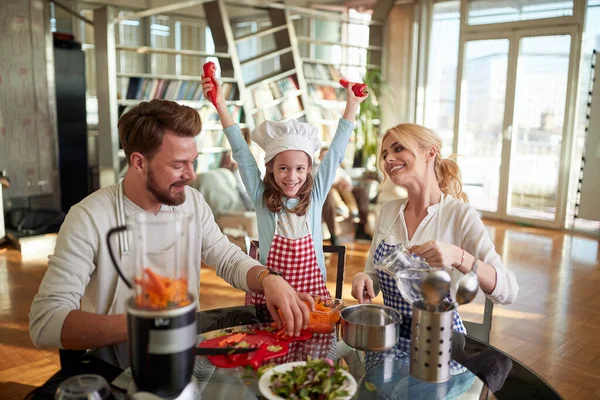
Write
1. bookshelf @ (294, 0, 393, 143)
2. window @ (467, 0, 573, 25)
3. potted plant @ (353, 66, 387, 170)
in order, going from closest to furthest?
window @ (467, 0, 573, 25) < bookshelf @ (294, 0, 393, 143) < potted plant @ (353, 66, 387, 170)

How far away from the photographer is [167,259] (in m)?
1.08

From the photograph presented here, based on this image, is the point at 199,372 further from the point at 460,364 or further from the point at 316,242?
the point at 316,242

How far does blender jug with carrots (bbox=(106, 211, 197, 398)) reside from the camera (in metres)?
1.04

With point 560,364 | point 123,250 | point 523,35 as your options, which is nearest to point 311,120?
point 523,35

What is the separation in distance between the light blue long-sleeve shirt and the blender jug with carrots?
1251 mm

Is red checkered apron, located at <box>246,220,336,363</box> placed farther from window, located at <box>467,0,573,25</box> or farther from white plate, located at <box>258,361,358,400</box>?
window, located at <box>467,0,573,25</box>

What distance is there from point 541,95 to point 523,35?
29.7 inches

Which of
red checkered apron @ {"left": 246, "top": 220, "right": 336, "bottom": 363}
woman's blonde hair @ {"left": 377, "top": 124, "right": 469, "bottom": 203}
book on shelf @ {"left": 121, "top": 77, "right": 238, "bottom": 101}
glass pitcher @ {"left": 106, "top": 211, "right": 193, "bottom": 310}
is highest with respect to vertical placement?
book on shelf @ {"left": 121, "top": 77, "right": 238, "bottom": 101}

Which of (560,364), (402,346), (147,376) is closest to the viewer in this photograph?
(147,376)

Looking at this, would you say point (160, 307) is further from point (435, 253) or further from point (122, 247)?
point (435, 253)

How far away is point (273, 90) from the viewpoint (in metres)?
6.32

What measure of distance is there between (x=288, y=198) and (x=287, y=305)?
0.97m

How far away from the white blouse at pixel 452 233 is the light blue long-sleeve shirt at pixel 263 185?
0.36 m

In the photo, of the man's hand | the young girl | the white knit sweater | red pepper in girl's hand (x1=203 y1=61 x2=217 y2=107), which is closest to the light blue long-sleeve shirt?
the young girl
